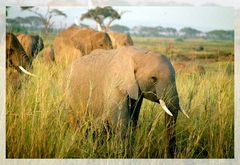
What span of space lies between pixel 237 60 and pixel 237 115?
49cm

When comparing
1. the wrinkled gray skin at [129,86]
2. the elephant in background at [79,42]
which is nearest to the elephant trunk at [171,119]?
the wrinkled gray skin at [129,86]

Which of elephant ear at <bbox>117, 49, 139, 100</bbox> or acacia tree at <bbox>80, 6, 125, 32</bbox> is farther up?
acacia tree at <bbox>80, 6, 125, 32</bbox>

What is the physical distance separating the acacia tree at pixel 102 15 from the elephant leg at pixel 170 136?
1402 millimetres

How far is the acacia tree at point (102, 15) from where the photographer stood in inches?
274

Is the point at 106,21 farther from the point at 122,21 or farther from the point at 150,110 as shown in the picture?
the point at 150,110

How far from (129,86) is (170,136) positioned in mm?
536

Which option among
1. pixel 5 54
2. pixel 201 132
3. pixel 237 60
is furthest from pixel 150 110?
pixel 5 54

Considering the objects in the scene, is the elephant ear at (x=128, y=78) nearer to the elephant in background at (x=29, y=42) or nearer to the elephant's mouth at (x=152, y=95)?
the elephant's mouth at (x=152, y=95)

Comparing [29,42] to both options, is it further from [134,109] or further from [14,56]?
[134,109]

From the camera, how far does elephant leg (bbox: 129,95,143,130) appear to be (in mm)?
5914

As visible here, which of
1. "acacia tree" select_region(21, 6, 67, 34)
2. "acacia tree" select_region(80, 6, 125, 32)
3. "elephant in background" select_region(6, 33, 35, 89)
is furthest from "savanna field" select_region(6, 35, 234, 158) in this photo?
"acacia tree" select_region(80, 6, 125, 32)

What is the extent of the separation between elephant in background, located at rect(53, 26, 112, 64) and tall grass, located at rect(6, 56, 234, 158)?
1735 millimetres

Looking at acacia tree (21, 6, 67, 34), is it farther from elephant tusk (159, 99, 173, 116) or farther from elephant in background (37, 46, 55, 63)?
elephant tusk (159, 99, 173, 116)

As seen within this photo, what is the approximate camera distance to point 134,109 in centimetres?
582
